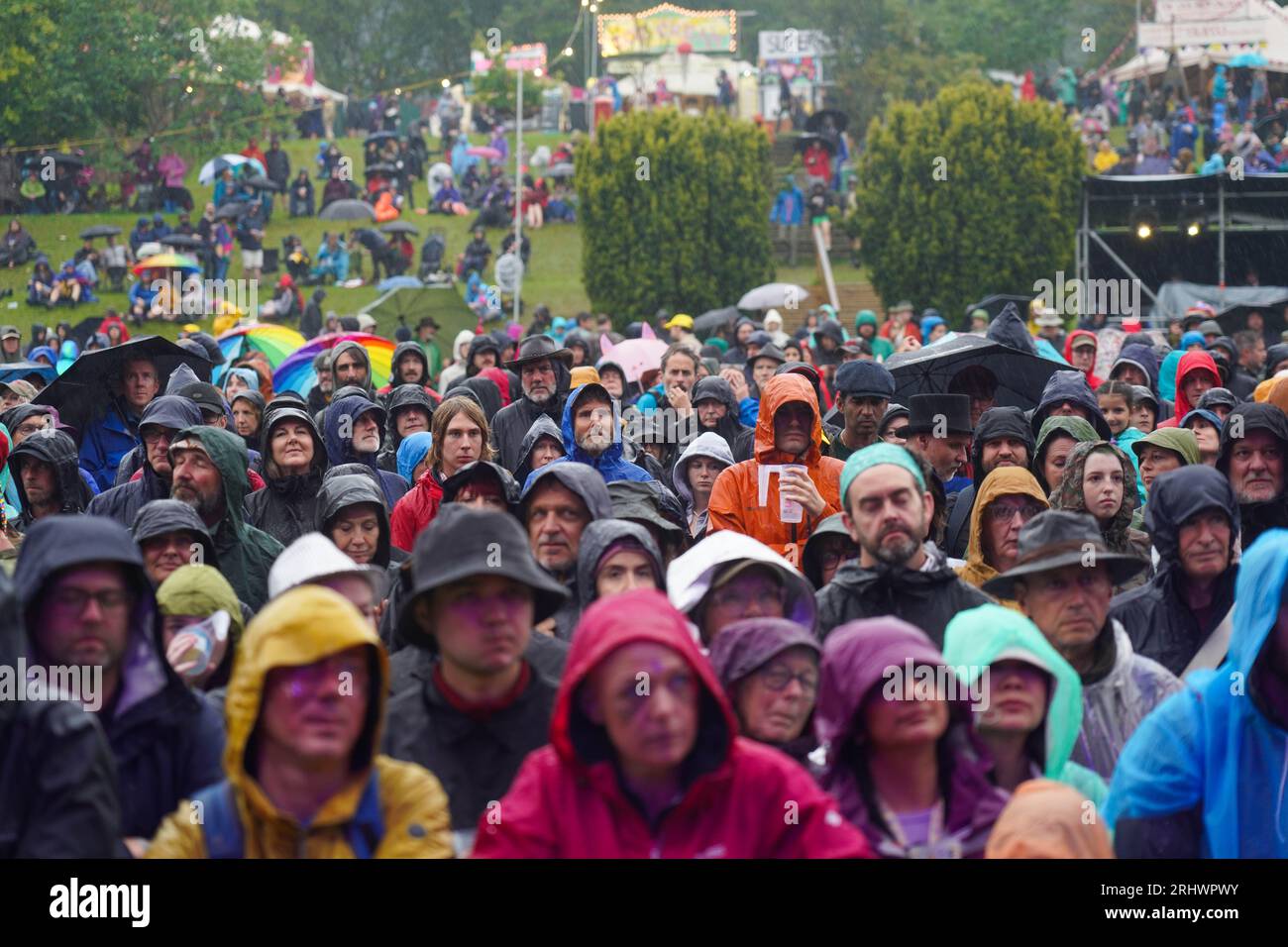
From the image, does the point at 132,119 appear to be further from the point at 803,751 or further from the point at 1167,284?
the point at 803,751

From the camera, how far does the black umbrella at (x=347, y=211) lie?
129 feet

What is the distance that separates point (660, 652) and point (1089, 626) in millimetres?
2246

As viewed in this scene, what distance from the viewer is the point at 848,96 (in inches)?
2297

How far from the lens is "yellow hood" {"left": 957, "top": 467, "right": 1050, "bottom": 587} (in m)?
7.70

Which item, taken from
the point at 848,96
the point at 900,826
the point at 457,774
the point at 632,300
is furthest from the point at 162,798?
the point at 848,96

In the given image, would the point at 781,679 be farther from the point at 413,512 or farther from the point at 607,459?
the point at 607,459

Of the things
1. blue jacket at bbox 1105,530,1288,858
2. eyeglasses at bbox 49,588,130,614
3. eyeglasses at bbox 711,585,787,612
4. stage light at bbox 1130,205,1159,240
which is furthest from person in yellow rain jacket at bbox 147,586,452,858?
stage light at bbox 1130,205,1159,240

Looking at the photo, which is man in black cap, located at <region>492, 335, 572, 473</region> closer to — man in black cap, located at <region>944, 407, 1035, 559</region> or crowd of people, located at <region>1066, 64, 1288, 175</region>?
man in black cap, located at <region>944, 407, 1035, 559</region>

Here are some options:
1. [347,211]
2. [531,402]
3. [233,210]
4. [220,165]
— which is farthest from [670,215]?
[531,402]

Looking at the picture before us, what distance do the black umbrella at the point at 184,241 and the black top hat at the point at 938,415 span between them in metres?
29.0

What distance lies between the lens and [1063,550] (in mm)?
6105

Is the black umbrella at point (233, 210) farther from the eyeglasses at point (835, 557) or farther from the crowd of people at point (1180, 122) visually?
the eyeglasses at point (835, 557)

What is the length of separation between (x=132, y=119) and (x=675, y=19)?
20858 millimetres
